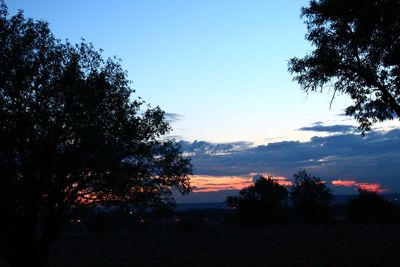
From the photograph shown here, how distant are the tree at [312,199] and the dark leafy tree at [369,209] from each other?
4.47 meters

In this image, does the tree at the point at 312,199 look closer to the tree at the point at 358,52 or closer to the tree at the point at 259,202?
the tree at the point at 259,202

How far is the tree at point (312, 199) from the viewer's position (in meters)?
90.7

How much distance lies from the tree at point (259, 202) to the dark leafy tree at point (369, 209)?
44.4ft

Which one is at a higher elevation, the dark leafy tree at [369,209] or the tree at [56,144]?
the tree at [56,144]

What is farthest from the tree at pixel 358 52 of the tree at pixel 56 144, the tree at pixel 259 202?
the tree at pixel 259 202

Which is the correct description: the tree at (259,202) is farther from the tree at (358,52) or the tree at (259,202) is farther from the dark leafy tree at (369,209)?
the tree at (358,52)

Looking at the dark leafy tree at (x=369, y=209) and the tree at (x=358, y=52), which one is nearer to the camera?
the tree at (x=358, y=52)

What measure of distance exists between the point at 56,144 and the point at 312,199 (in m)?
76.3

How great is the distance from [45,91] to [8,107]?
1.67 m

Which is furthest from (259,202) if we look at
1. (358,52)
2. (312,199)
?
(358,52)

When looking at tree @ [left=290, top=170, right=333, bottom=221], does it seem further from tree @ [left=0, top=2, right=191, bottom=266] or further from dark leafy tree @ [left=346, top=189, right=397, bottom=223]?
tree @ [left=0, top=2, right=191, bottom=266]

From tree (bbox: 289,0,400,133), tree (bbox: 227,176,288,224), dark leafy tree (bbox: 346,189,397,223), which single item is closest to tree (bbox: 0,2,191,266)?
tree (bbox: 289,0,400,133)

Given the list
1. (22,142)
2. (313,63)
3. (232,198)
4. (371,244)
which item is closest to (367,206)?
(232,198)

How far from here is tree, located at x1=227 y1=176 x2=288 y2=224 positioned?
283 feet
